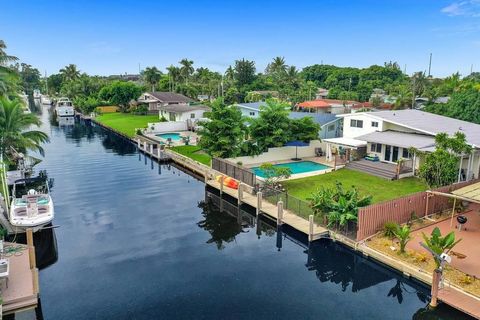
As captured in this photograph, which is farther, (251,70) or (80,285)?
(251,70)

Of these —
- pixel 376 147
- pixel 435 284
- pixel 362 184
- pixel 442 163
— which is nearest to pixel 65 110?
pixel 376 147

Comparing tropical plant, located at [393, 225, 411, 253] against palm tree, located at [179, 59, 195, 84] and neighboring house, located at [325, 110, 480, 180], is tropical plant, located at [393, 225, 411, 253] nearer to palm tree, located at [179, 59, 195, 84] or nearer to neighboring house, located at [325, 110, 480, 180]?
neighboring house, located at [325, 110, 480, 180]

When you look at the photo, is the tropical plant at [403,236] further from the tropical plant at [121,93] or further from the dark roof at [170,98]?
the tropical plant at [121,93]

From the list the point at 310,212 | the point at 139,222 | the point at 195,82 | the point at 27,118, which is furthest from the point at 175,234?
the point at 195,82

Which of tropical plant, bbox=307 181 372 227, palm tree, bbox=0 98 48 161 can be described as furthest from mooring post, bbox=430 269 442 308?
palm tree, bbox=0 98 48 161

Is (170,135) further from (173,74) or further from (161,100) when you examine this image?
(173,74)

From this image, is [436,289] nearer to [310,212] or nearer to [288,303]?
[288,303]

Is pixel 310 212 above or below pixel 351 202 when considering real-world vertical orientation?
below
